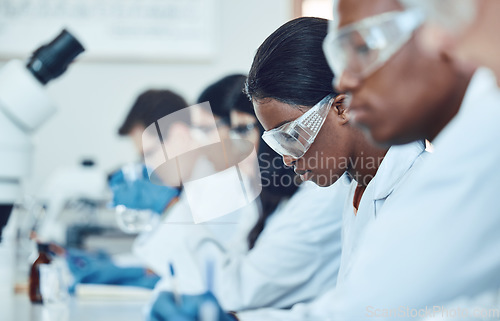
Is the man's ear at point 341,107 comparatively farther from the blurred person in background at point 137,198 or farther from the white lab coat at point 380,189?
the blurred person in background at point 137,198

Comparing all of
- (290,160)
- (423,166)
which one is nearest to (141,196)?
(290,160)

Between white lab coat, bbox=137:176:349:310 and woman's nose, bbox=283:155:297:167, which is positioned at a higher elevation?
woman's nose, bbox=283:155:297:167

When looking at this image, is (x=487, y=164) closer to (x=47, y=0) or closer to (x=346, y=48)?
(x=346, y=48)

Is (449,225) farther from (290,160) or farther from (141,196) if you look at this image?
(141,196)

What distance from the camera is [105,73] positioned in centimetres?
382

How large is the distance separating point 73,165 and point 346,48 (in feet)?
10.8

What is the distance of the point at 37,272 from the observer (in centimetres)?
158

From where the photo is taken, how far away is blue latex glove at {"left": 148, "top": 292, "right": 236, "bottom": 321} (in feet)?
2.76

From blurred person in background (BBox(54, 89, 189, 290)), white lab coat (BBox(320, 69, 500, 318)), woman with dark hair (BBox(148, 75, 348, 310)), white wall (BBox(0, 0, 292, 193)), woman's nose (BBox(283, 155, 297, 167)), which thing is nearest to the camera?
white lab coat (BBox(320, 69, 500, 318))

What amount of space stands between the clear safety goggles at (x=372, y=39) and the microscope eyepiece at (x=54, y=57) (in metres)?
0.74

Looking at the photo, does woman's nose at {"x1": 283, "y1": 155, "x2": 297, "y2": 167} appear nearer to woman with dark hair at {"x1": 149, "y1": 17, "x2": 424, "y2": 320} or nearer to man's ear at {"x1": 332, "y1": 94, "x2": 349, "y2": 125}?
woman with dark hair at {"x1": 149, "y1": 17, "x2": 424, "y2": 320}

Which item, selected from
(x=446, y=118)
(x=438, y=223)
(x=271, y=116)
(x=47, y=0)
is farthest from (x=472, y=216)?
(x=47, y=0)

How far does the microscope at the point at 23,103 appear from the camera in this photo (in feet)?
3.94

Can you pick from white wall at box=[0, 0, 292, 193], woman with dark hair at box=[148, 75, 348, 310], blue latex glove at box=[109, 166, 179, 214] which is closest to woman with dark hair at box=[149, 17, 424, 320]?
woman with dark hair at box=[148, 75, 348, 310]
